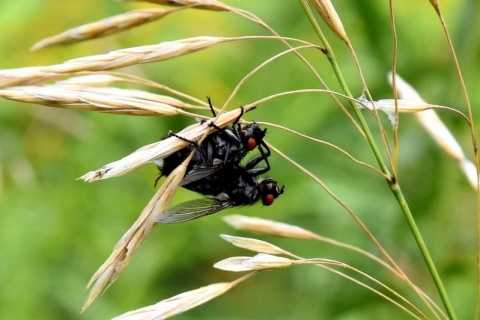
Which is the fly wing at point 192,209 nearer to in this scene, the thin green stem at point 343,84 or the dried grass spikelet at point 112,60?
the dried grass spikelet at point 112,60

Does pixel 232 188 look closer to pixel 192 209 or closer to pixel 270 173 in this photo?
pixel 192 209

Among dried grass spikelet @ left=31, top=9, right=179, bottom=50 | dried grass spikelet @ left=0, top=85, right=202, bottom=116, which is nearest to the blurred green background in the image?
dried grass spikelet @ left=31, top=9, right=179, bottom=50

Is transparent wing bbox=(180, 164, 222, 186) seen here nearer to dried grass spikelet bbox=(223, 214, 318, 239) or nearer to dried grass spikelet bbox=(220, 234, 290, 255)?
dried grass spikelet bbox=(223, 214, 318, 239)

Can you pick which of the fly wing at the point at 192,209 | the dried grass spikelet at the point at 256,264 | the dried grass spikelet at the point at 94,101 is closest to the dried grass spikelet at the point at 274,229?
the fly wing at the point at 192,209

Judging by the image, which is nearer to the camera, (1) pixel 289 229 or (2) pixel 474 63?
(1) pixel 289 229

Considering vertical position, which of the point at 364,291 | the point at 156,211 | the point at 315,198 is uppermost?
the point at 156,211

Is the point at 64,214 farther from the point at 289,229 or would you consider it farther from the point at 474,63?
the point at 474,63

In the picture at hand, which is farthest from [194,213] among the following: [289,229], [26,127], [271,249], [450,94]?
[26,127]
